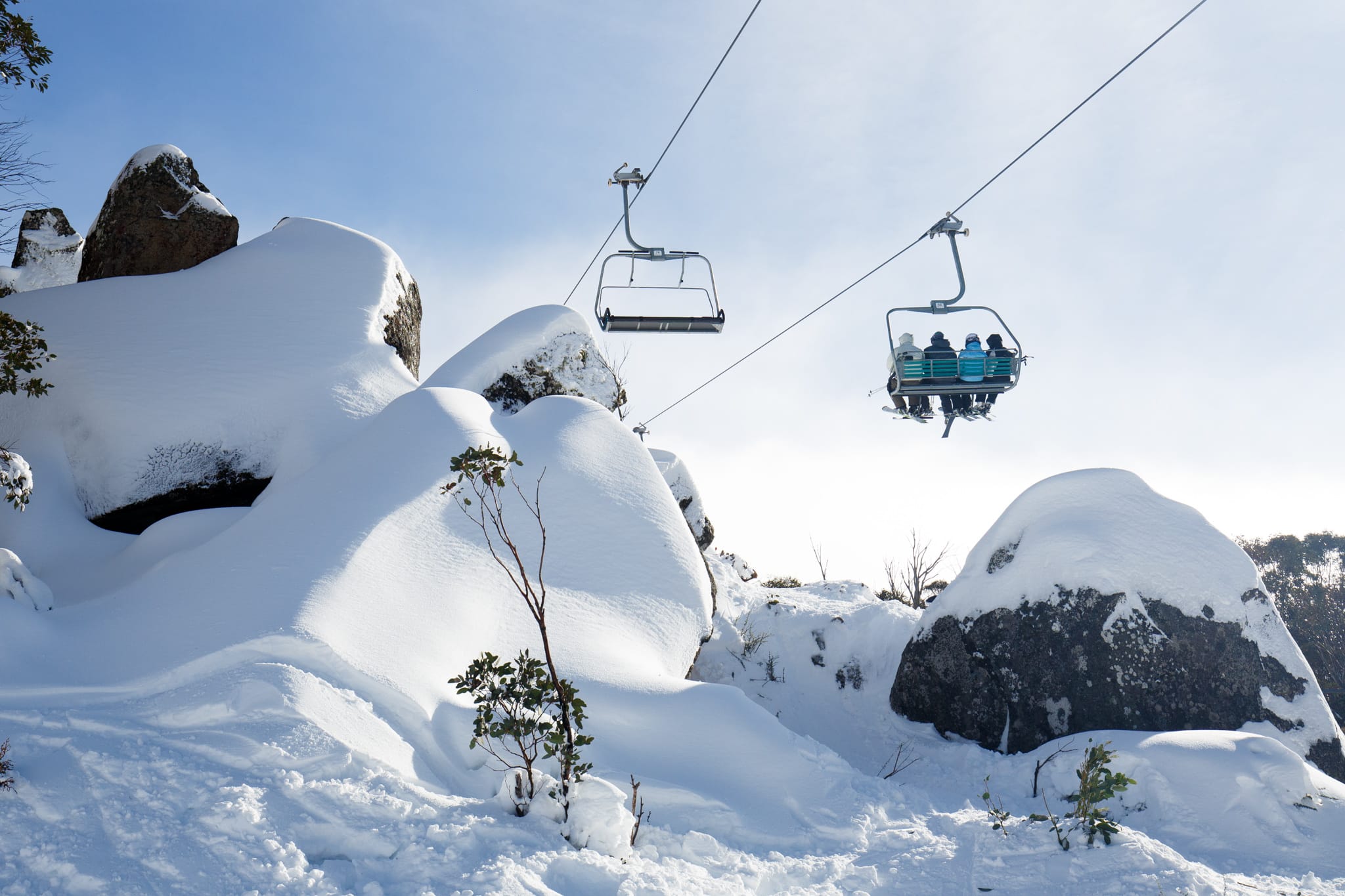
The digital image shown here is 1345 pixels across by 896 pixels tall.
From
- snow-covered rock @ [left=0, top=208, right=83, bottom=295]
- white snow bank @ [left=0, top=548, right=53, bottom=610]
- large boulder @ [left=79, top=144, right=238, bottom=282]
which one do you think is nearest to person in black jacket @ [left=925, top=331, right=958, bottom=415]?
white snow bank @ [left=0, top=548, right=53, bottom=610]

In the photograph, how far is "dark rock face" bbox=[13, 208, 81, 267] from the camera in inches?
639

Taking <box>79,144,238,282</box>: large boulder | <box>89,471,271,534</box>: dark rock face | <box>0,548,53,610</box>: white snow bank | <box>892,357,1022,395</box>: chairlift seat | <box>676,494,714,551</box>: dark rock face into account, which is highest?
<box>79,144,238,282</box>: large boulder

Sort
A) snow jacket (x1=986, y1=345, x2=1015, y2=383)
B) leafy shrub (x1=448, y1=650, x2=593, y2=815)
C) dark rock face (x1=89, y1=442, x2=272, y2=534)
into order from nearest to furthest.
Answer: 1. leafy shrub (x1=448, y1=650, x2=593, y2=815)
2. snow jacket (x1=986, y1=345, x2=1015, y2=383)
3. dark rock face (x1=89, y1=442, x2=272, y2=534)

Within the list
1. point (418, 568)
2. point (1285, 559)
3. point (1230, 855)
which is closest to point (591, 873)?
point (418, 568)

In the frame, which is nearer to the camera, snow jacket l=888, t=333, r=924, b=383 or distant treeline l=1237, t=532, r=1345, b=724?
snow jacket l=888, t=333, r=924, b=383

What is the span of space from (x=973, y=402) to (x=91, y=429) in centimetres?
986

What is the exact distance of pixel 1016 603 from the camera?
8797mm

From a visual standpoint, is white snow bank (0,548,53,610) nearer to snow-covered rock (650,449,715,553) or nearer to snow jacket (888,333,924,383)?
snow jacket (888,333,924,383)

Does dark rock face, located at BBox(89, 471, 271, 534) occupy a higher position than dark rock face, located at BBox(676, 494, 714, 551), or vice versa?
dark rock face, located at BBox(676, 494, 714, 551)

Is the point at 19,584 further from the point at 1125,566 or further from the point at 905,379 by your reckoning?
the point at 1125,566

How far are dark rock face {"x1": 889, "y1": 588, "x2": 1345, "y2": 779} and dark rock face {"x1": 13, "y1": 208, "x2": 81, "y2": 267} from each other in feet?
61.1

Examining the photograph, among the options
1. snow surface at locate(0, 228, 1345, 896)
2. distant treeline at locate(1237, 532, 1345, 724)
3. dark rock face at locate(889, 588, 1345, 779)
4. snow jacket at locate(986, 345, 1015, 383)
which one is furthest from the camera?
distant treeline at locate(1237, 532, 1345, 724)

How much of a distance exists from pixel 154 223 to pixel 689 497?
8843 mm

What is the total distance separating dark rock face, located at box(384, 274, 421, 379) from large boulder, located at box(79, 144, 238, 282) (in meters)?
2.63
